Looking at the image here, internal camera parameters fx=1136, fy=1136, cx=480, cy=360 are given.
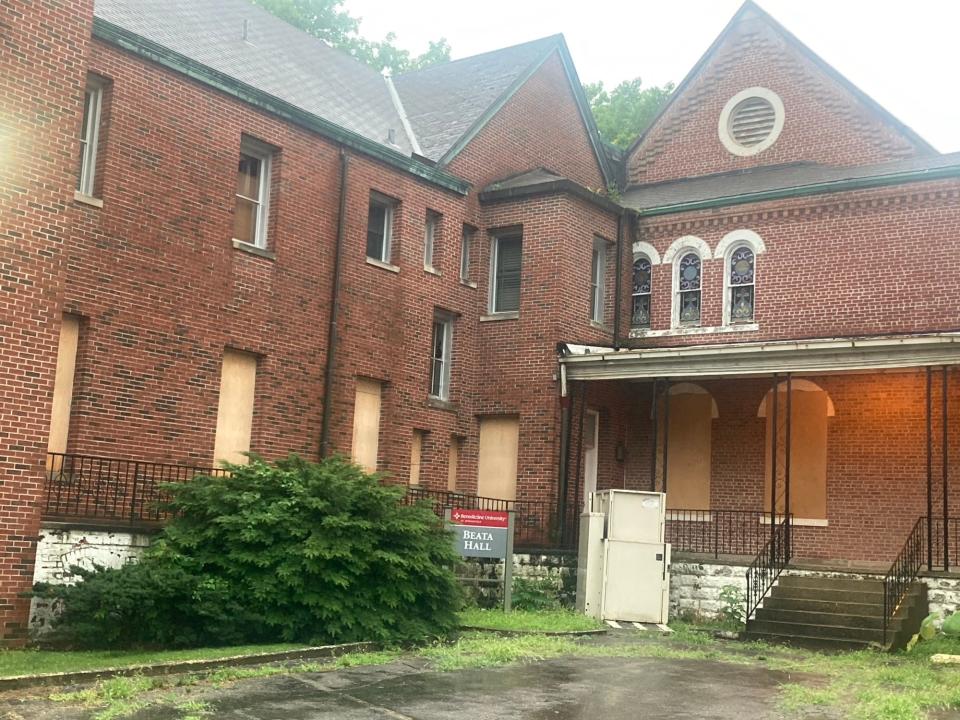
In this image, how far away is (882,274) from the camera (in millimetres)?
21453

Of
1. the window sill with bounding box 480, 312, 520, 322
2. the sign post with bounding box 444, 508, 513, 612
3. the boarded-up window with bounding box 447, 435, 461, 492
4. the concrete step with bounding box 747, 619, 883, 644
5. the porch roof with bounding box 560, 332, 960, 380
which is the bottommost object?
the concrete step with bounding box 747, 619, 883, 644

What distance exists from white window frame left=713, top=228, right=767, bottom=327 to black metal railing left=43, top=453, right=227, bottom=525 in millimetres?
11786

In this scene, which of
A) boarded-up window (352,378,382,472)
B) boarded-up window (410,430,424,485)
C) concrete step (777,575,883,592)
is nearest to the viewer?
concrete step (777,575,883,592)

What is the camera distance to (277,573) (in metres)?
13.5

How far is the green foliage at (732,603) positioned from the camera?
18.5 meters

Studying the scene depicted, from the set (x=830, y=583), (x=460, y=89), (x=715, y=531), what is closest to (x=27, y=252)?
(x=830, y=583)

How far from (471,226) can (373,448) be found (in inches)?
212

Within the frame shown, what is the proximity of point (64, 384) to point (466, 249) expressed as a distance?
9.95 meters

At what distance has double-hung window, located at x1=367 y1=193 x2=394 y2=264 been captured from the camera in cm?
2114

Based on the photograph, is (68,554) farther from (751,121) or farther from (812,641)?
(751,121)

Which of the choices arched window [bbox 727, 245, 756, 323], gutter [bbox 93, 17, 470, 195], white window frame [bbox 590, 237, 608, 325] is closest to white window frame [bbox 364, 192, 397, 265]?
gutter [bbox 93, 17, 470, 195]

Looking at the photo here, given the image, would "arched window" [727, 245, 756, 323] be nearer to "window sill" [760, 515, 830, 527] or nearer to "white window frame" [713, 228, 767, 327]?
"white window frame" [713, 228, 767, 327]

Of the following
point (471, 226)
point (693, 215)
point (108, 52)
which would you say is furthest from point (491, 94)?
point (108, 52)

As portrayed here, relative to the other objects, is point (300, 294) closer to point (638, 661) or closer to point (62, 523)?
point (62, 523)
